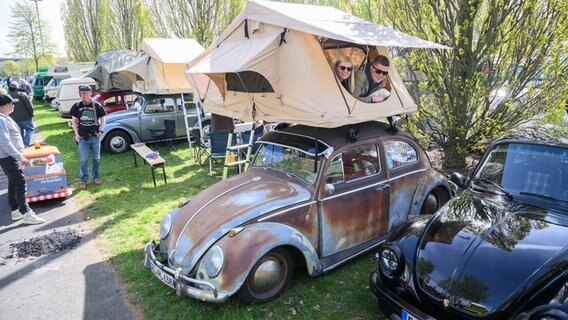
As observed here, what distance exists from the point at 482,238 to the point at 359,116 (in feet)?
6.49

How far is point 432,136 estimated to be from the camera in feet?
25.7

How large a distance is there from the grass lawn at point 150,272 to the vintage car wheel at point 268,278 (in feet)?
0.38

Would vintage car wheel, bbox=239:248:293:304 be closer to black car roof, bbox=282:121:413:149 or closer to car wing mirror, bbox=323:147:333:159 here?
car wing mirror, bbox=323:147:333:159

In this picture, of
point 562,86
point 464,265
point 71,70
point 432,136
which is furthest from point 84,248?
point 71,70

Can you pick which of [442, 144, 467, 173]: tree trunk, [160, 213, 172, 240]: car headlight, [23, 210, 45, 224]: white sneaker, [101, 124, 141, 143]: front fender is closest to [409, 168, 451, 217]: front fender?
[442, 144, 467, 173]: tree trunk

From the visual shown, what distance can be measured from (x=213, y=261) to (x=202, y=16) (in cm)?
1558

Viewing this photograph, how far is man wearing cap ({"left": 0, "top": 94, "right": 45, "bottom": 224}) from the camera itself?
5879mm

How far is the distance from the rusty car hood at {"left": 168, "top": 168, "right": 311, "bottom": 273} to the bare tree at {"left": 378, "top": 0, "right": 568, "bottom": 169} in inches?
164

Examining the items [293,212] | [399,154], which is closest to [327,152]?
[293,212]

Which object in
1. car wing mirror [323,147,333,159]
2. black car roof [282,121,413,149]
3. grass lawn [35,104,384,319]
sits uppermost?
black car roof [282,121,413,149]

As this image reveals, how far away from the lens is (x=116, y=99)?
14500 millimetres

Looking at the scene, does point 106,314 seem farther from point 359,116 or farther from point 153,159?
point 153,159

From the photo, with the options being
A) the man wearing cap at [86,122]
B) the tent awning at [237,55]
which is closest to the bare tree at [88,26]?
the man wearing cap at [86,122]

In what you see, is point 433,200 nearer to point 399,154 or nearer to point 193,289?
point 399,154
